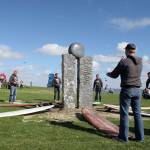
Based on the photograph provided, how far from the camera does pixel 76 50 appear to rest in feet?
53.7

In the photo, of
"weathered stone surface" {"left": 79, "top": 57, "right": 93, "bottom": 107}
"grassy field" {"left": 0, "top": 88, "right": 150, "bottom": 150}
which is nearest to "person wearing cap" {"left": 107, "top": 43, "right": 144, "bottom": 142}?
"grassy field" {"left": 0, "top": 88, "right": 150, "bottom": 150}

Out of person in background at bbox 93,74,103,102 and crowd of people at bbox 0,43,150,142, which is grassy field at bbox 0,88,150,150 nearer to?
crowd of people at bbox 0,43,150,142

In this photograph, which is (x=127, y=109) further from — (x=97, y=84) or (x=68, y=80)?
(x=97, y=84)

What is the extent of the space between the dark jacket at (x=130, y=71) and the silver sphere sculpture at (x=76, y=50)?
20.5 feet

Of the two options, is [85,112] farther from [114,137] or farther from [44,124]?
[114,137]

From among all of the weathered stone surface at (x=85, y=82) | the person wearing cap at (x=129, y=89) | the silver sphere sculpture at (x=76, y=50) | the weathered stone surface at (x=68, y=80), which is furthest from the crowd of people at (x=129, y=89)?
the silver sphere sculpture at (x=76, y=50)

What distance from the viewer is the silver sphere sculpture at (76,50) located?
16172 millimetres

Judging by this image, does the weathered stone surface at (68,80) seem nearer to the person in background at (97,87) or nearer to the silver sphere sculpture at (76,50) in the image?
the silver sphere sculpture at (76,50)

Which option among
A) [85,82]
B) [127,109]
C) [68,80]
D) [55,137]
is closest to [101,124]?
[55,137]

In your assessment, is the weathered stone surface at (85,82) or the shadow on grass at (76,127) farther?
the weathered stone surface at (85,82)

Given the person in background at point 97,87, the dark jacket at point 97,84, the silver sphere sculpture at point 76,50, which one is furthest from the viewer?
the dark jacket at point 97,84

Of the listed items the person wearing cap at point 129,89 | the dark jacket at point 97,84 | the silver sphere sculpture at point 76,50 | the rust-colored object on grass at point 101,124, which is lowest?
the rust-colored object on grass at point 101,124

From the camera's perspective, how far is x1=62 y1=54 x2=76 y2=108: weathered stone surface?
50.8 ft

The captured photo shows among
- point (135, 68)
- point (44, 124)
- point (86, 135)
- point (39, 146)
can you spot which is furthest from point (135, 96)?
point (44, 124)
